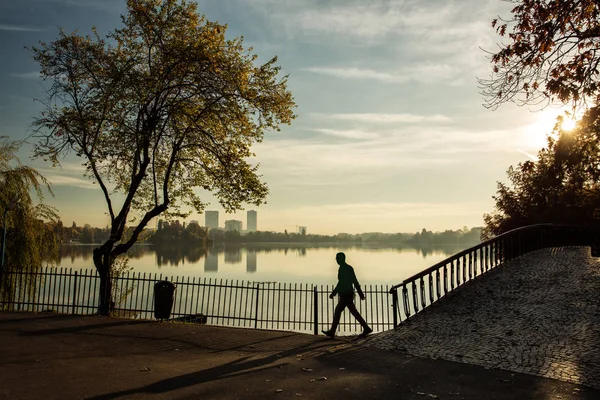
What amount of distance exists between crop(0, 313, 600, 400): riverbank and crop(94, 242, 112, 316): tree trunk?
3836 mm

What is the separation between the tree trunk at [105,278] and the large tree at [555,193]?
65.4ft

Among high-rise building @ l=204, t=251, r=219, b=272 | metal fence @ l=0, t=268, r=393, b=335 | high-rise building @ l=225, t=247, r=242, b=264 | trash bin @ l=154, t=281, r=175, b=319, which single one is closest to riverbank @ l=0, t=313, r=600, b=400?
metal fence @ l=0, t=268, r=393, b=335

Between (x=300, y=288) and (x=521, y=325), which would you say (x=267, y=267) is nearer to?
(x=300, y=288)

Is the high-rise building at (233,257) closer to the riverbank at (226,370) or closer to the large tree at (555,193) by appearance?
the large tree at (555,193)

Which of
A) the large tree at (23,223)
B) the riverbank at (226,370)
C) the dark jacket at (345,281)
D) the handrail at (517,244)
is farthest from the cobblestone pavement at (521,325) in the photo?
the large tree at (23,223)

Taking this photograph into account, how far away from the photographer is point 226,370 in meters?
8.73

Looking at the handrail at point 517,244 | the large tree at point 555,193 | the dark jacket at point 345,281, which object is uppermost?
the large tree at point 555,193

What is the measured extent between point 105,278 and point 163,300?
2.82m

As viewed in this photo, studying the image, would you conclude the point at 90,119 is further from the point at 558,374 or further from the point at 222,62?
the point at 558,374

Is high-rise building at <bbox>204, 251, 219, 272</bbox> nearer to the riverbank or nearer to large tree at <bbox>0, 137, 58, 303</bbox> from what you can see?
large tree at <bbox>0, 137, 58, 303</bbox>

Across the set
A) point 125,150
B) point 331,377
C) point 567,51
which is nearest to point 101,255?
point 125,150

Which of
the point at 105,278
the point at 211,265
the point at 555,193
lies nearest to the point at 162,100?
the point at 105,278

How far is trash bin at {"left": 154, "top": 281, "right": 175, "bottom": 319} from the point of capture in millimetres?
15453

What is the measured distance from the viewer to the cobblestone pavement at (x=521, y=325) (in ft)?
30.7
